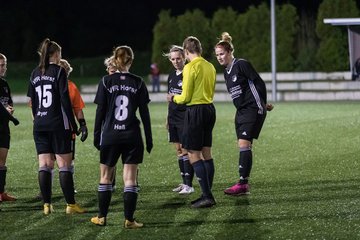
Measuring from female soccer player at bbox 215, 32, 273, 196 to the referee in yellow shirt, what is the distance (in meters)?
0.90

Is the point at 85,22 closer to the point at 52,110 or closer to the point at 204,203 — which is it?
the point at 204,203

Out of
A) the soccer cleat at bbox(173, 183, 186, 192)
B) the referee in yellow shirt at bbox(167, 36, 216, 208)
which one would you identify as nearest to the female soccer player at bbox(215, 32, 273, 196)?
the soccer cleat at bbox(173, 183, 186, 192)

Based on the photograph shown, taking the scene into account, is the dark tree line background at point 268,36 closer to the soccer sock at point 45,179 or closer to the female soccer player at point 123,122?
the soccer sock at point 45,179

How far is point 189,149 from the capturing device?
1012 centimetres

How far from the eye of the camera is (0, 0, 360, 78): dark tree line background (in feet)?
149

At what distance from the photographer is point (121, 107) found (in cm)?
876

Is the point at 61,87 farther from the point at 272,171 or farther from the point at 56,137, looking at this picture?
the point at 272,171

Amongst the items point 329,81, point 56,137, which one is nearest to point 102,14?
point 329,81

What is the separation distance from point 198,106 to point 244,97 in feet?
4.20

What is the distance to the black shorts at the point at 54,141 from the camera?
949cm

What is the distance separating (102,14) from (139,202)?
60636mm

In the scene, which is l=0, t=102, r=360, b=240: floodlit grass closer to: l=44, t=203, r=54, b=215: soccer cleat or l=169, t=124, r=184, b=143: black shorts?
l=44, t=203, r=54, b=215: soccer cleat

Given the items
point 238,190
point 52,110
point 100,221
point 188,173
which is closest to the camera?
point 100,221

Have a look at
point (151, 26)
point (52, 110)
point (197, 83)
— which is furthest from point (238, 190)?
point (151, 26)
